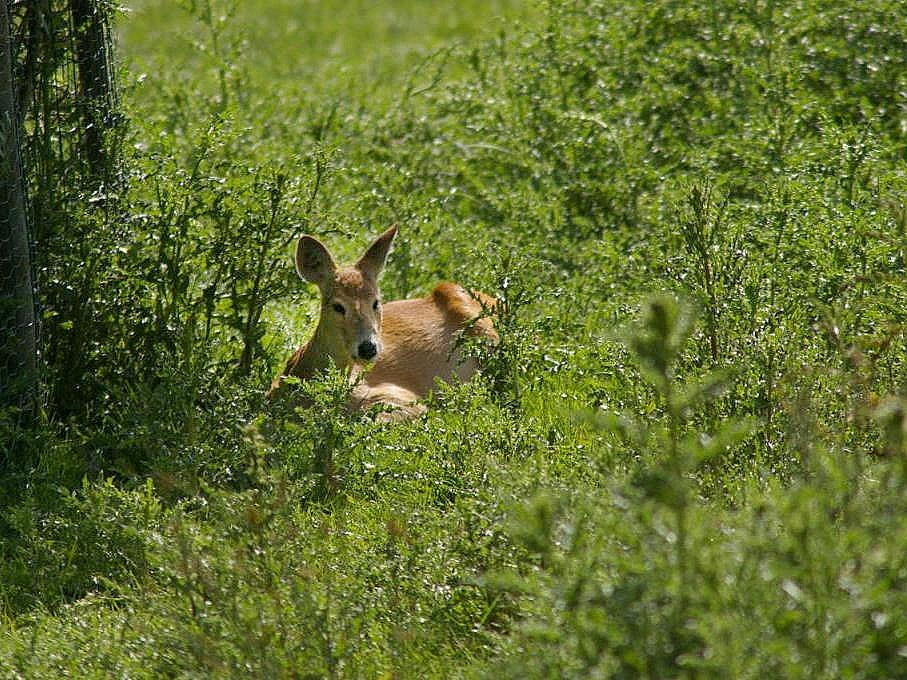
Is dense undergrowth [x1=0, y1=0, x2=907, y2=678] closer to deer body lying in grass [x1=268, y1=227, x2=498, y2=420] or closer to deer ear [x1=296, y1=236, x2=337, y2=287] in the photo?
deer body lying in grass [x1=268, y1=227, x2=498, y2=420]

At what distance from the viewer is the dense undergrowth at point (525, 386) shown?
3666mm

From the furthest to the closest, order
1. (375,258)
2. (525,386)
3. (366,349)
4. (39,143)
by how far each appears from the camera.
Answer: (375,258) < (366,349) < (525,386) < (39,143)

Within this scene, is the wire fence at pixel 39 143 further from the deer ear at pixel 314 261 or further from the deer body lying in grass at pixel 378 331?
the deer body lying in grass at pixel 378 331

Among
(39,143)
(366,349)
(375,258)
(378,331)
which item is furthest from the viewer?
(375,258)

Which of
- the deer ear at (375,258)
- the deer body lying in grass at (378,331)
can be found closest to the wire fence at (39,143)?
the deer body lying in grass at (378,331)

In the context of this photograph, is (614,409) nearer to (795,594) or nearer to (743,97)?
(795,594)

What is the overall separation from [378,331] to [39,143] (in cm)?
216

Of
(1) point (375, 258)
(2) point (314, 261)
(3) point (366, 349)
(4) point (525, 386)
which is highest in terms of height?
(2) point (314, 261)

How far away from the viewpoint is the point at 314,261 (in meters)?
8.21

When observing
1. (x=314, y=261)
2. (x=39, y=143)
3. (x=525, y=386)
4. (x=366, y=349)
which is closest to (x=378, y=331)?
(x=366, y=349)

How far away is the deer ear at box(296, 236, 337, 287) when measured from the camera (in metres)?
8.02

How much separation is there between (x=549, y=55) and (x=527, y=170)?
0.92 meters

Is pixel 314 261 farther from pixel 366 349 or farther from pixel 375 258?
pixel 366 349

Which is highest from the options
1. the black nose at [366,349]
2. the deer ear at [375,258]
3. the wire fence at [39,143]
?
the wire fence at [39,143]
